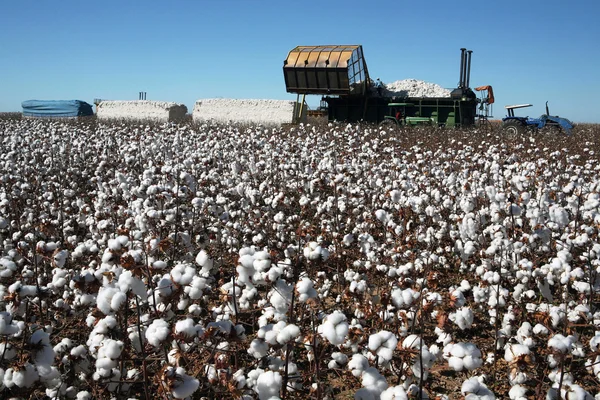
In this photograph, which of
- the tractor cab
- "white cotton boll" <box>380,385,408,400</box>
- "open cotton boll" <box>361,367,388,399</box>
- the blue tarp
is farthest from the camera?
the blue tarp

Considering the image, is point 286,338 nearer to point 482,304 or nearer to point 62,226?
point 482,304

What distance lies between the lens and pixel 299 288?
89.0 inches

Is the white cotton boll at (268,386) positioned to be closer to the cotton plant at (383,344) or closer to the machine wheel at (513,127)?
the cotton plant at (383,344)

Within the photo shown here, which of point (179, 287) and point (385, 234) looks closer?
point (179, 287)

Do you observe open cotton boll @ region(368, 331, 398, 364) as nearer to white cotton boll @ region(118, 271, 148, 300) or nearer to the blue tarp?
white cotton boll @ region(118, 271, 148, 300)

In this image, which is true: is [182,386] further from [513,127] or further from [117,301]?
[513,127]

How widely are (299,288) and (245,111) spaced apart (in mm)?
22950

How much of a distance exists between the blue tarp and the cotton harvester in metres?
17.1

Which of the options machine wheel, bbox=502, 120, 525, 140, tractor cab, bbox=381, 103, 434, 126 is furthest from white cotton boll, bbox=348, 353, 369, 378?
tractor cab, bbox=381, 103, 434, 126

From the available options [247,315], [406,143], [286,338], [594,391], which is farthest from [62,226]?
[406,143]

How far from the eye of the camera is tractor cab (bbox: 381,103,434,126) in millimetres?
20969

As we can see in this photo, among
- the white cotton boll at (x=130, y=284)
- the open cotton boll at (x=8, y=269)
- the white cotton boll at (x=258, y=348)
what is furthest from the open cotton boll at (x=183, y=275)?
the open cotton boll at (x=8, y=269)

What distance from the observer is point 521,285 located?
4086 mm

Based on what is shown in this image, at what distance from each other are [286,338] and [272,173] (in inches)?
276
